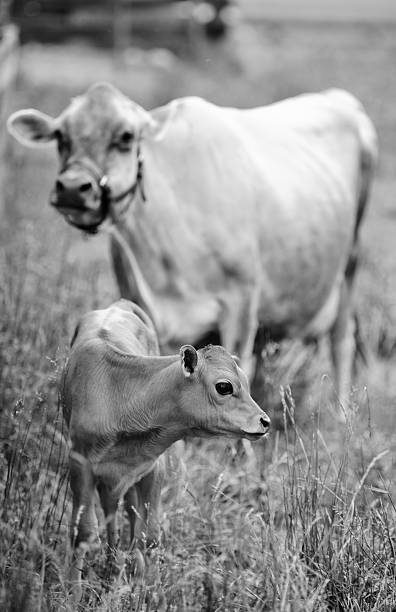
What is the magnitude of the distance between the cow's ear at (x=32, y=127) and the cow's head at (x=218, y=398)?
201cm

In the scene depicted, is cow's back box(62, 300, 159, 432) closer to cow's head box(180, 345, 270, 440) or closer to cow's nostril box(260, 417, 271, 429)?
cow's head box(180, 345, 270, 440)

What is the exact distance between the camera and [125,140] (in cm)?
470

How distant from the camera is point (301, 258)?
5.63 meters

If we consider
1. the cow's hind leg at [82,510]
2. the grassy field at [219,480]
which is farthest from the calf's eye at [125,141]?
the cow's hind leg at [82,510]

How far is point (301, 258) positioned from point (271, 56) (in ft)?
41.5

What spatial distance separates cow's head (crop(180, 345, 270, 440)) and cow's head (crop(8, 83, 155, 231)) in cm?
149

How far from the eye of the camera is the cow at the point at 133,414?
3076 millimetres

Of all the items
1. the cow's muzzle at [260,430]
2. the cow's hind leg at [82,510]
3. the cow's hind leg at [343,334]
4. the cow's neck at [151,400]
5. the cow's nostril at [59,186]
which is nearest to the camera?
the cow's muzzle at [260,430]

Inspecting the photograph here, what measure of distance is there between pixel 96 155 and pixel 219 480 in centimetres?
164

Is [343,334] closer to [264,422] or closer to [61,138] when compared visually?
[61,138]

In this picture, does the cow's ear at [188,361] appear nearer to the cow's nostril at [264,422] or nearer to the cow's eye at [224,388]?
the cow's eye at [224,388]

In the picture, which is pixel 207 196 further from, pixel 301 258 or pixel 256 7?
pixel 256 7

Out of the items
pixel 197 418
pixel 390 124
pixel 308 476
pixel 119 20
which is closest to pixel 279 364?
pixel 308 476

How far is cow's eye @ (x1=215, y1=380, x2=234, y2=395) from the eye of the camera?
3.06 m
